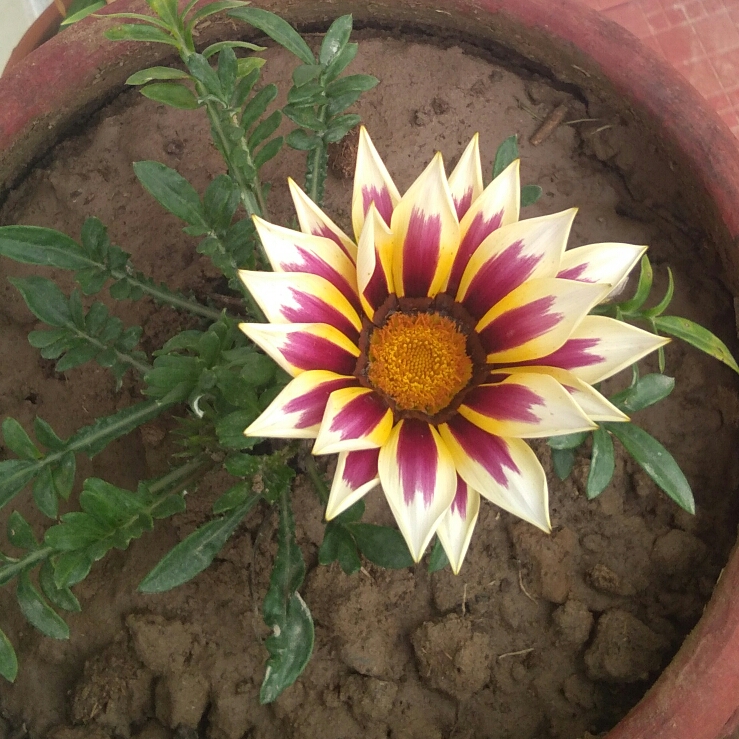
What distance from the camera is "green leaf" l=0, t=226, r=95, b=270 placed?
759mm

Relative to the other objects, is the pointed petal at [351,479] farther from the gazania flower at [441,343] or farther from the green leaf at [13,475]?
the green leaf at [13,475]

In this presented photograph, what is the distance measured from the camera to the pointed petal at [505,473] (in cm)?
53

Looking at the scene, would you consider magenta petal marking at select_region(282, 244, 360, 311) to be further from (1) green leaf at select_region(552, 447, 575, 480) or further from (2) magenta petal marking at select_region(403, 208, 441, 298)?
(1) green leaf at select_region(552, 447, 575, 480)

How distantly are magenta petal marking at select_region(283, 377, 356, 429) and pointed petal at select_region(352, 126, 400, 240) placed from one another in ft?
0.47

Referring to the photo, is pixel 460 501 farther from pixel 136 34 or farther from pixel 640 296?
pixel 136 34

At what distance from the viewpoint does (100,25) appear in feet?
3.35

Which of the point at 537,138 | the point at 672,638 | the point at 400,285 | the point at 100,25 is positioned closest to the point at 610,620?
the point at 672,638

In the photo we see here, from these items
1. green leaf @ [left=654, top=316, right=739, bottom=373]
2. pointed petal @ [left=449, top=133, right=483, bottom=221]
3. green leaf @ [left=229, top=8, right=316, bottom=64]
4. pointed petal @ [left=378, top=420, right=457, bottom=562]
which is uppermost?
green leaf @ [left=229, top=8, right=316, bottom=64]

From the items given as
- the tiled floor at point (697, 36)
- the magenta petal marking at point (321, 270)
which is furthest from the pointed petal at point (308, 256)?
the tiled floor at point (697, 36)

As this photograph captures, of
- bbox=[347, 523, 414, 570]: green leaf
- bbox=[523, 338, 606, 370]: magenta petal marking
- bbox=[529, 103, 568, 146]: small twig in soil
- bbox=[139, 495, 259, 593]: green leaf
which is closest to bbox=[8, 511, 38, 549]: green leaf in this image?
bbox=[139, 495, 259, 593]: green leaf

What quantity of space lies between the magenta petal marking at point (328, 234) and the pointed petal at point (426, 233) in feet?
0.15

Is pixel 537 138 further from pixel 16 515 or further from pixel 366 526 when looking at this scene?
pixel 16 515

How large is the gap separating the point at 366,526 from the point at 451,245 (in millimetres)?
327

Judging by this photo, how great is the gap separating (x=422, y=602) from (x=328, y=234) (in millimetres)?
573
